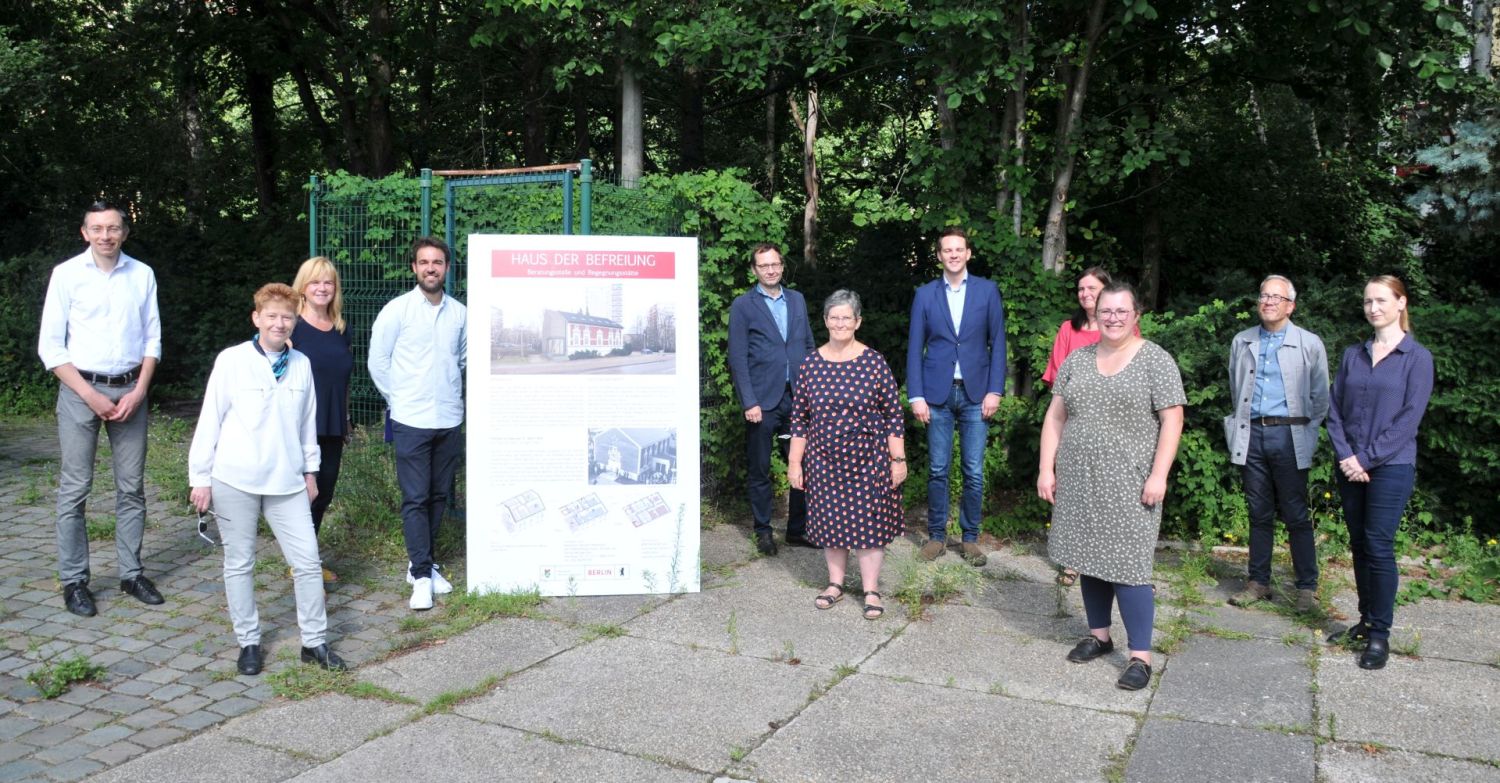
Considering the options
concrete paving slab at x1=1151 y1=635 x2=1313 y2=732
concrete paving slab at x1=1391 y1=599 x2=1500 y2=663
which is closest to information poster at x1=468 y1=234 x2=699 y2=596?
concrete paving slab at x1=1151 y1=635 x2=1313 y2=732

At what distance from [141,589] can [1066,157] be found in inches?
257

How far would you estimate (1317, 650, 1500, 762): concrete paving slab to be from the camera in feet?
14.2

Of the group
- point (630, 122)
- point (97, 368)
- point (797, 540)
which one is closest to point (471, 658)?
point (97, 368)

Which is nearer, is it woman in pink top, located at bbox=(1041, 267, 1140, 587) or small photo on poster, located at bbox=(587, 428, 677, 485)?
small photo on poster, located at bbox=(587, 428, 677, 485)

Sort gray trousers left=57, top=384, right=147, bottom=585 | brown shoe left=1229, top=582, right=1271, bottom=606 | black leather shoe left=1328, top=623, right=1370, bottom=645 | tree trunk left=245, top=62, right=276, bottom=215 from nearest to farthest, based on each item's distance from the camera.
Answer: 1. black leather shoe left=1328, top=623, right=1370, bottom=645
2. gray trousers left=57, top=384, right=147, bottom=585
3. brown shoe left=1229, top=582, right=1271, bottom=606
4. tree trunk left=245, top=62, right=276, bottom=215

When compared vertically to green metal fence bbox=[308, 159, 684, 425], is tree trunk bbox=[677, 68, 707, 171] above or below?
above

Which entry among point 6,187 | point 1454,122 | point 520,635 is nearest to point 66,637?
point 520,635

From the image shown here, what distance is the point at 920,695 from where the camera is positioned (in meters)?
4.81

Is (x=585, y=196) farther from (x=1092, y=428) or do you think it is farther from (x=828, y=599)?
(x=1092, y=428)

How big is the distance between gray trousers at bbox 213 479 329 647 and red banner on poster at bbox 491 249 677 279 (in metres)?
1.63

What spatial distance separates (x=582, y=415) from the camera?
6211 millimetres

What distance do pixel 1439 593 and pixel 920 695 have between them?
3325 mm

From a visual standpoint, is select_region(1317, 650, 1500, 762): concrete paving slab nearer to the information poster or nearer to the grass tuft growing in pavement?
the information poster

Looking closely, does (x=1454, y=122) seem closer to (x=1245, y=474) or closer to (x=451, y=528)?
(x=1245, y=474)
